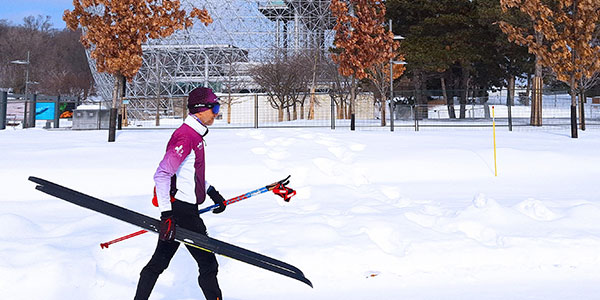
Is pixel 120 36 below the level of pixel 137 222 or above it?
above

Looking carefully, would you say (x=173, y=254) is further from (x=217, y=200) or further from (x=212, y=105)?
(x=212, y=105)

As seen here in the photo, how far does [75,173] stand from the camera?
1071cm

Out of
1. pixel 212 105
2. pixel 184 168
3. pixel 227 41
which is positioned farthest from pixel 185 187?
pixel 227 41

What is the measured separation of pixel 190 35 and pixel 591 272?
202ft

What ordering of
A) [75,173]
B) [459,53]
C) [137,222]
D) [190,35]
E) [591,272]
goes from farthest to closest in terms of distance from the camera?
[190,35]
[459,53]
[75,173]
[591,272]
[137,222]

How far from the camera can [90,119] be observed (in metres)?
24.4

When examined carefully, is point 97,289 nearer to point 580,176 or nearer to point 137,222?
point 137,222

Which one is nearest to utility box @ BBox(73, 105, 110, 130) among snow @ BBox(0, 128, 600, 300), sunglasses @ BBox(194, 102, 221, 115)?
snow @ BBox(0, 128, 600, 300)

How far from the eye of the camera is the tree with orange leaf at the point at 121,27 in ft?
48.5

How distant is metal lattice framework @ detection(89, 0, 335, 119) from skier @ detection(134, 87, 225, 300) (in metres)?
53.8

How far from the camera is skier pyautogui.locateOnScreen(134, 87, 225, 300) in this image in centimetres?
337

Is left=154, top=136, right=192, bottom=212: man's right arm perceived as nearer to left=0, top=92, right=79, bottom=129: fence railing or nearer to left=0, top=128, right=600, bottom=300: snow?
left=0, top=128, right=600, bottom=300: snow

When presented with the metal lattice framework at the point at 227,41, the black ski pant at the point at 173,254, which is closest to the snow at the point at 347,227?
the black ski pant at the point at 173,254

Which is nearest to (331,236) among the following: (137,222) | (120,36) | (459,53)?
(137,222)
